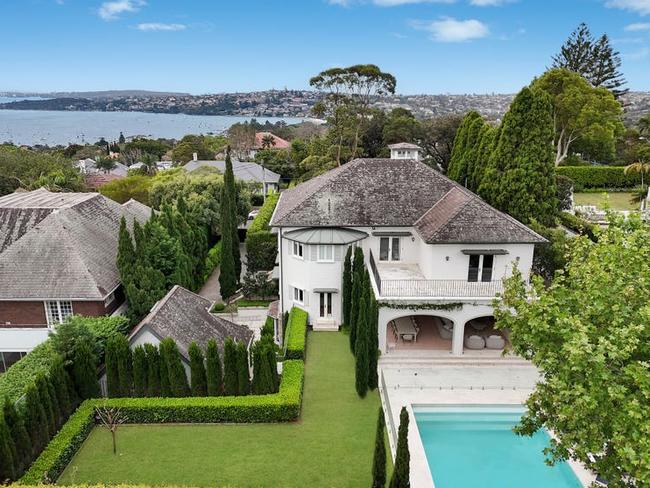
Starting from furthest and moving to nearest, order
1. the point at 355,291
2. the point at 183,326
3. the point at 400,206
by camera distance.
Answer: the point at 400,206
the point at 355,291
the point at 183,326

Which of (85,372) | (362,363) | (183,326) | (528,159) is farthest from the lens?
(528,159)

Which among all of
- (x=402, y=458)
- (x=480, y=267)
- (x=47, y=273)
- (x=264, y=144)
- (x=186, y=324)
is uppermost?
(x=264, y=144)

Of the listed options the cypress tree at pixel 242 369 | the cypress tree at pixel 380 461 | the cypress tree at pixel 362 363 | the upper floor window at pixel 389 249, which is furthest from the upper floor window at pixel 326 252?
the cypress tree at pixel 380 461

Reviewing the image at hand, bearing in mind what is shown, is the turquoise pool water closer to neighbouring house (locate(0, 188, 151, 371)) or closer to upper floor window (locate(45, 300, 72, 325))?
neighbouring house (locate(0, 188, 151, 371))

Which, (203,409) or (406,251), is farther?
(406,251)

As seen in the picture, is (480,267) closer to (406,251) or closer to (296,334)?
(406,251)

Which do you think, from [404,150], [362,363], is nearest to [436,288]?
[362,363]
